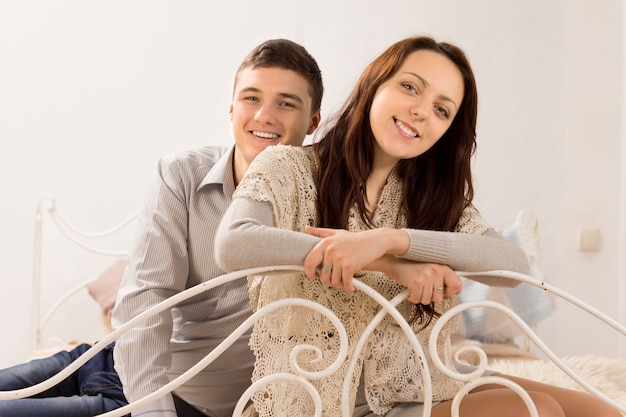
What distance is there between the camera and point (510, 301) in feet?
9.70

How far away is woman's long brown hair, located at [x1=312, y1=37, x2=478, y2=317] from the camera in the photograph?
4.74 feet

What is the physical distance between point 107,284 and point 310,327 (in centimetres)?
194

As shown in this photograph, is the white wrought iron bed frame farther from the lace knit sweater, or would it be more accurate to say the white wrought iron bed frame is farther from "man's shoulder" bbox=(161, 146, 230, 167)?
"man's shoulder" bbox=(161, 146, 230, 167)

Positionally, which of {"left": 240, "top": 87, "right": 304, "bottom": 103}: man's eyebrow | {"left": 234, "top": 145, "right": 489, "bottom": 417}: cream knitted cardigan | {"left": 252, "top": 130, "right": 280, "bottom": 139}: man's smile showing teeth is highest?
{"left": 240, "top": 87, "right": 304, "bottom": 103}: man's eyebrow

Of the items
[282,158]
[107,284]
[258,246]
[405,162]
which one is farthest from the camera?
[107,284]

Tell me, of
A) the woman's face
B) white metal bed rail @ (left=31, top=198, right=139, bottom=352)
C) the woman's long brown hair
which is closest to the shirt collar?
the woman's long brown hair

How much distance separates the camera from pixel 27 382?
5.73 feet

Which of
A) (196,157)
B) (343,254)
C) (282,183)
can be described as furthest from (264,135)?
(343,254)

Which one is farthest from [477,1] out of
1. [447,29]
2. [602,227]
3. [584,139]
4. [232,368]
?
[232,368]

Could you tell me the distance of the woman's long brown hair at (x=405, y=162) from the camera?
4.74 ft

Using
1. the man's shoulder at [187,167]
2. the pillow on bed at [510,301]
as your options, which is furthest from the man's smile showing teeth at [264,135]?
the pillow on bed at [510,301]

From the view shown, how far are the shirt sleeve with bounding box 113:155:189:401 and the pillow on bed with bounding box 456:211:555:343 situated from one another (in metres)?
1.35

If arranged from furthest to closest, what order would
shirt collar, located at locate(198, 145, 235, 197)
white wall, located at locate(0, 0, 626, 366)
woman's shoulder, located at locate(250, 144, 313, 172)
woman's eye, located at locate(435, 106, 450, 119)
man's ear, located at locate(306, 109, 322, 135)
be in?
white wall, located at locate(0, 0, 626, 366)
man's ear, located at locate(306, 109, 322, 135)
shirt collar, located at locate(198, 145, 235, 197)
woman's eye, located at locate(435, 106, 450, 119)
woman's shoulder, located at locate(250, 144, 313, 172)

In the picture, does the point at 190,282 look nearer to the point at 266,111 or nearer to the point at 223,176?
the point at 223,176
